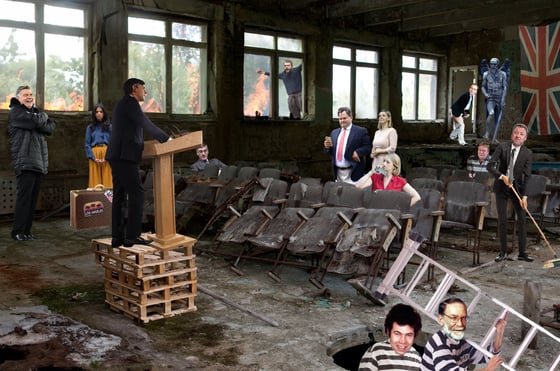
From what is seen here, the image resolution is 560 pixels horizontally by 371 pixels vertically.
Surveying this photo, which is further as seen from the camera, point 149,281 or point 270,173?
point 270,173

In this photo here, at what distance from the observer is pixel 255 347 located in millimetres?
4742

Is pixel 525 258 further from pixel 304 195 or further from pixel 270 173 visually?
pixel 270 173

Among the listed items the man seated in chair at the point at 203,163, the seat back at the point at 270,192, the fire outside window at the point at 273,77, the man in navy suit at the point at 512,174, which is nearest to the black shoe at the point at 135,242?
the seat back at the point at 270,192

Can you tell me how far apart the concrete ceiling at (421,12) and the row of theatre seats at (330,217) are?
5780mm

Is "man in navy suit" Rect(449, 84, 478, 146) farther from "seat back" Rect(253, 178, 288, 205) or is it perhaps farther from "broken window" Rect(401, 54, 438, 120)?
"seat back" Rect(253, 178, 288, 205)

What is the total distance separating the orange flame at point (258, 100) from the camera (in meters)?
14.2

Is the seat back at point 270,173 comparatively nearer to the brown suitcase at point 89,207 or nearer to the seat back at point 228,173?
the seat back at point 228,173

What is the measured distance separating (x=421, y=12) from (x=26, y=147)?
10.4 m

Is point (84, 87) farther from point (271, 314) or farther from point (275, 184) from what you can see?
point (271, 314)

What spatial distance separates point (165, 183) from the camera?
5336 mm

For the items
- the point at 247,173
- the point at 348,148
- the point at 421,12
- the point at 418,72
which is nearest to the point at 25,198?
the point at 247,173

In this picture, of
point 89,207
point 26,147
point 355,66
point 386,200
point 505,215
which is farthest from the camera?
point 355,66

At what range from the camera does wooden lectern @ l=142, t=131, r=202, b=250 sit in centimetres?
513

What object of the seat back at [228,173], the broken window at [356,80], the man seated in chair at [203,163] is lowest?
the seat back at [228,173]
